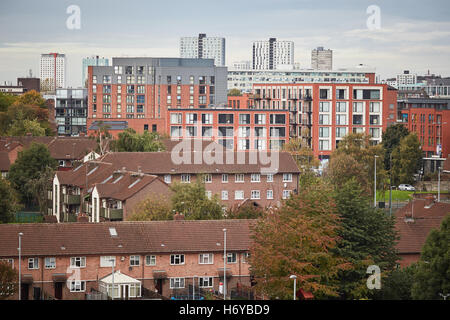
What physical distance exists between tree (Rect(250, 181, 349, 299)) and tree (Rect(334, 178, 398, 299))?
19.7 inches

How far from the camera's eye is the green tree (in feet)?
144

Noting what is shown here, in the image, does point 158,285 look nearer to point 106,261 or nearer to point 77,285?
point 106,261

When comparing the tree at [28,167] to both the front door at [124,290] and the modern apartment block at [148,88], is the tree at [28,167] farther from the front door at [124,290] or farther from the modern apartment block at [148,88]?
the modern apartment block at [148,88]

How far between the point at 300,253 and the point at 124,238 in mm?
8981

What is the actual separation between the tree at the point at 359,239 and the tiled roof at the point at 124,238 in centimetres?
504

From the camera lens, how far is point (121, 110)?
125 metres

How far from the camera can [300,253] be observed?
30.9 m

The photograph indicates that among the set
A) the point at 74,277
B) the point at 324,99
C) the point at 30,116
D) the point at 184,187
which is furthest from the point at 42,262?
the point at 30,116

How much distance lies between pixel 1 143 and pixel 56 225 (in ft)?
168

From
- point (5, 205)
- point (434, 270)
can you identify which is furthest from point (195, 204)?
point (434, 270)

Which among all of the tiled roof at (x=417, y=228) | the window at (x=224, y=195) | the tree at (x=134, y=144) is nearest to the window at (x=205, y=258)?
the tiled roof at (x=417, y=228)

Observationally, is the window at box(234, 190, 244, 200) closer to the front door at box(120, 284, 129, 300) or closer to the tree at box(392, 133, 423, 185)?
the front door at box(120, 284, 129, 300)

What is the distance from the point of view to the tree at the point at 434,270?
27.3 m
